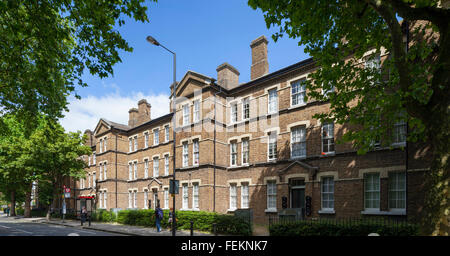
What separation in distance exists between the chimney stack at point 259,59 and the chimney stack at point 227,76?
2.33 metres

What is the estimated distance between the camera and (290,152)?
61.5ft

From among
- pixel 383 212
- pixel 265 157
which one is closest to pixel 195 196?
pixel 265 157

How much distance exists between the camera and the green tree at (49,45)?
27.6 ft

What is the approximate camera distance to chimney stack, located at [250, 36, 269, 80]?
74.5 ft

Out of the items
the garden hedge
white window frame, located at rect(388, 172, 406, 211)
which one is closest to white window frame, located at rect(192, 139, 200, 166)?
the garden hedge

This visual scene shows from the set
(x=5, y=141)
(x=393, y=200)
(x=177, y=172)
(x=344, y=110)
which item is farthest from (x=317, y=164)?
(x=5, y=141)

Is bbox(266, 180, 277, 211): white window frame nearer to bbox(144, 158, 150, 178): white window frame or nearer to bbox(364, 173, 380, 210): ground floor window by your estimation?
bbox(364, 173, 380, 210): ground floor window

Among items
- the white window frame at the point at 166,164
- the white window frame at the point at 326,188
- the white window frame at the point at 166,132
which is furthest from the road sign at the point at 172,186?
the white window frame at the point at 166,132

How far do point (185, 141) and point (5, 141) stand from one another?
23.4 m

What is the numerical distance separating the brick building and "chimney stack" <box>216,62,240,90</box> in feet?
0.32

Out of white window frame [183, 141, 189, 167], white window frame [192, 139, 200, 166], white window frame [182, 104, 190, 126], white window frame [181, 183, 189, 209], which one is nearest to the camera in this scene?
white window frame [192, 139, 200, 166]

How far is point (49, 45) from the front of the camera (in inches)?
362

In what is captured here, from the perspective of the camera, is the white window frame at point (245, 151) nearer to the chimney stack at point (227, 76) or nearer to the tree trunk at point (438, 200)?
the chimney stack at point (227, 76)

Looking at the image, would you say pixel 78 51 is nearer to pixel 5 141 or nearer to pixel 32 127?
pixel 32 127
